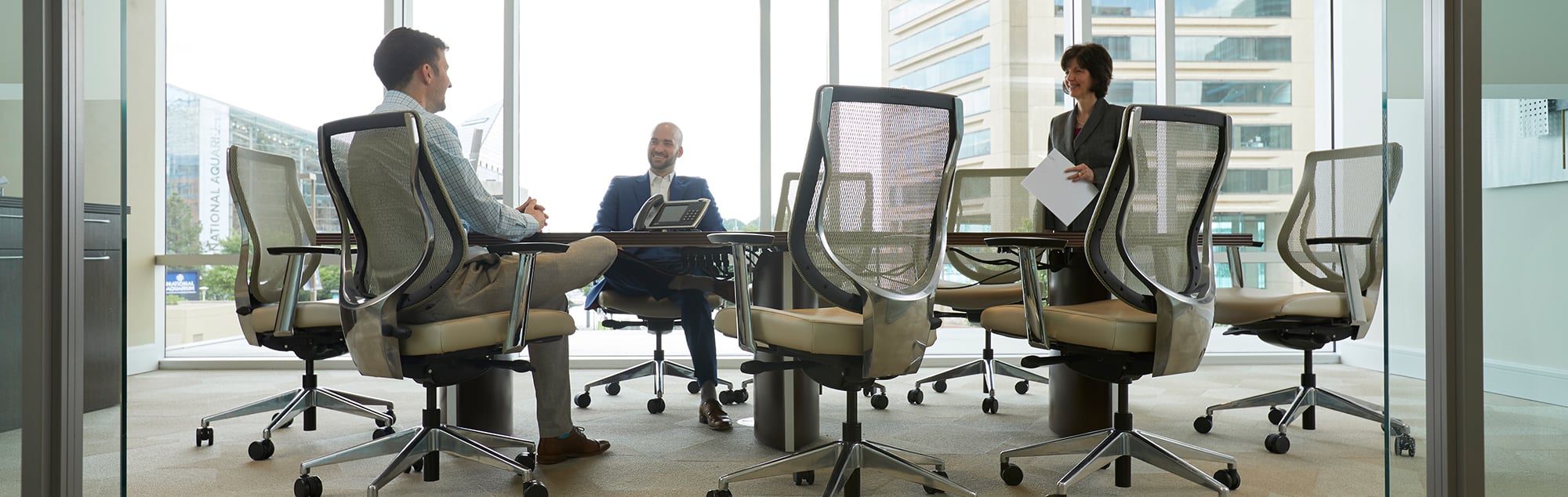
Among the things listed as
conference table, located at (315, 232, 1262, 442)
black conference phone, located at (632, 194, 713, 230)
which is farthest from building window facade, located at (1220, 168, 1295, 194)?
black conference phone, located at (632, 194, 713, 230)

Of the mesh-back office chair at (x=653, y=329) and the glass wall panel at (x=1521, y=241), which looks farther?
the mesh-back office chair at (x=653, y=329)

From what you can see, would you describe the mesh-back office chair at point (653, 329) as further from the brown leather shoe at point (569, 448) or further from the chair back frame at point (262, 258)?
the chair back frame at point (262, 258)

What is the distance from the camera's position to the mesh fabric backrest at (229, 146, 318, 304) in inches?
118

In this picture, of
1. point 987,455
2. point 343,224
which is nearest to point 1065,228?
point 987,455

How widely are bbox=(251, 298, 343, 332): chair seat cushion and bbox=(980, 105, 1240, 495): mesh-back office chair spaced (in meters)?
2.13

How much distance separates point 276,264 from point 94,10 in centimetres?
193

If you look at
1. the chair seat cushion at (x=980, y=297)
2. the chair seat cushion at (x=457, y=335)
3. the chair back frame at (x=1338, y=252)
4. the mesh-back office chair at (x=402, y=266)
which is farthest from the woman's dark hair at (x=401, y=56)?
the chair back frame at (x=1338, y=252)

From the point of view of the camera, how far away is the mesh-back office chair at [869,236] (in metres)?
2.00

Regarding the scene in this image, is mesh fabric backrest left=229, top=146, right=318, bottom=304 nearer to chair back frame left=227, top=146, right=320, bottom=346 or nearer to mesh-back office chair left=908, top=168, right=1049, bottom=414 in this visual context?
chair back frame left=227, top=146, right=320, bottom=346

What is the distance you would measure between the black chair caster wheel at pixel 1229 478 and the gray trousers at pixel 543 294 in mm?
1827

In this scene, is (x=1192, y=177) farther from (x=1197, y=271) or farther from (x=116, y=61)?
(x=116, y=61)

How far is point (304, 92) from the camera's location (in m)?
5.28

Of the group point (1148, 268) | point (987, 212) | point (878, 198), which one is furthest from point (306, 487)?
point (987, 212)

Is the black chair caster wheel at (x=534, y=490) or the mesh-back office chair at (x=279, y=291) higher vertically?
the mesh-back office chair at (x=279, y=291)
